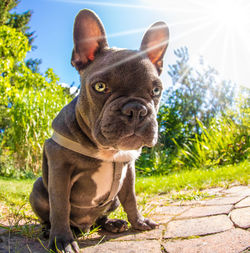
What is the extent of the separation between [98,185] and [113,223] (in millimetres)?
552

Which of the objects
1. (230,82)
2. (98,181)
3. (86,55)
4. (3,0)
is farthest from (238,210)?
(3,0)

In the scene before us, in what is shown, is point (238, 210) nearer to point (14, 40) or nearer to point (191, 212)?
point (191, 212)

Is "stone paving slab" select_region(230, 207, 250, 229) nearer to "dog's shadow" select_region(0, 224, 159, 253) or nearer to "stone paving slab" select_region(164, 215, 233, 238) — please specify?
"stone paving slab" select_region(164, 215, 233, 238)

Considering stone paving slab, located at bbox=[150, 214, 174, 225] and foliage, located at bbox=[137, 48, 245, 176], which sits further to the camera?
foliage, located at bbox=[137, 48, 245, 176]

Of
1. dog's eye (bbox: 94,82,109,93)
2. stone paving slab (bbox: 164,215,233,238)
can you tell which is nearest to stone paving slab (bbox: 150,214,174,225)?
stone paving slab (bbox: 164,215,233,238)

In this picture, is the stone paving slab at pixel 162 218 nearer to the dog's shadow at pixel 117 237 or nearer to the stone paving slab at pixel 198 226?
the stone paving slab at pixel 198 226

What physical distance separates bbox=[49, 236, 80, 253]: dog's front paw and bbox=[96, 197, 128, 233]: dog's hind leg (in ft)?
1.99

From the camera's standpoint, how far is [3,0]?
1400cm

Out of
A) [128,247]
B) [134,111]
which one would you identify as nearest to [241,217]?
[128,247]

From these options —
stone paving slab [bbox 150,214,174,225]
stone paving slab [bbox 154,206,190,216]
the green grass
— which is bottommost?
the green grass

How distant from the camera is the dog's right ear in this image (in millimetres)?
2156

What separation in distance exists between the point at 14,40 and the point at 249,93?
7812mm

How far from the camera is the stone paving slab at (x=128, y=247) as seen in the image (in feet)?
6.25

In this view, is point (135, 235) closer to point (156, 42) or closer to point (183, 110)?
point (156, 42)
